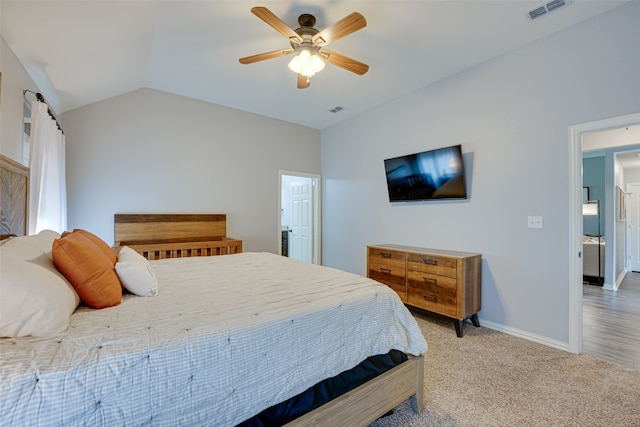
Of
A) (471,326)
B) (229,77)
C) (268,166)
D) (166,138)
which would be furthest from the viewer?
(268,166)

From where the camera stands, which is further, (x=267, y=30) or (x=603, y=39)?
(x=267, y=30)

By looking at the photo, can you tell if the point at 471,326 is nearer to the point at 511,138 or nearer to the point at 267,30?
the point at 511,138

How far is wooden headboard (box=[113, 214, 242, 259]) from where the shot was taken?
3322 mm

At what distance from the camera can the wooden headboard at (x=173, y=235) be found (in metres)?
3.32

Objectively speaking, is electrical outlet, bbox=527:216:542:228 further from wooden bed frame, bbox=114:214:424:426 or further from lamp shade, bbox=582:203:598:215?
lamp shade, bbox=582:203:598:215

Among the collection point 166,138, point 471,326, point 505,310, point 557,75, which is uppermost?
point 557,75

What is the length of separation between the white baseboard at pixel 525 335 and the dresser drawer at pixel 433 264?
29.2 inches

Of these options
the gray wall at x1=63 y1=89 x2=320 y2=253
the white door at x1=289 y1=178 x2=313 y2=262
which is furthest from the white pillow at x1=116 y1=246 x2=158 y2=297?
the white door at x1=289 y1=178 x2=313 y2=262

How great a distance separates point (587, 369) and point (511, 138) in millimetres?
2076

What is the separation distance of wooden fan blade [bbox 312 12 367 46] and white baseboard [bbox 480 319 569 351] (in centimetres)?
307

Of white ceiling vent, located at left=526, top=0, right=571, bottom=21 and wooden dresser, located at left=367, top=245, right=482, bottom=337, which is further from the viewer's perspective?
wooden dresser, located at left=367, top=245, right=482, bottom=337

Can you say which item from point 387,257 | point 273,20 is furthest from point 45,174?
point 387,257

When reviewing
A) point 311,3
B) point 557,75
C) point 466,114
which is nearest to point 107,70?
point 311,3

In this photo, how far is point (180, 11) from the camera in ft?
7.14
